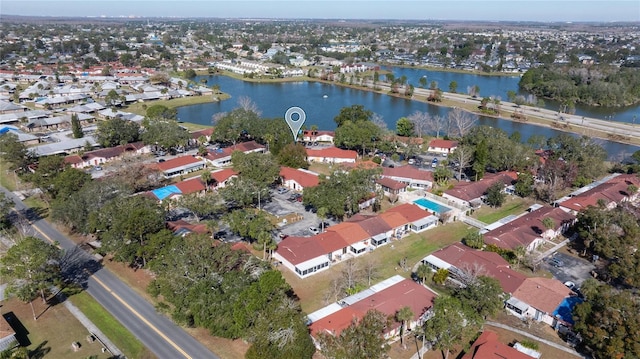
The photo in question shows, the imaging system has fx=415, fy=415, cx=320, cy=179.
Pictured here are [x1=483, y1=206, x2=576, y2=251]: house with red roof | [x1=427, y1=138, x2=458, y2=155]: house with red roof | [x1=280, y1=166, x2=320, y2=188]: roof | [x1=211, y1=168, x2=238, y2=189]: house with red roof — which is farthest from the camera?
[x1=427, y1=138, x2=458, y2=155]: house with red roof

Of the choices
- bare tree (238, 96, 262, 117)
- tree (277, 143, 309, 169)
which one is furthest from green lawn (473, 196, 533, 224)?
bare tree (238, 96, 262, 117)

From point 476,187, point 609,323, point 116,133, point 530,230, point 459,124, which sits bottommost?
point 530,230

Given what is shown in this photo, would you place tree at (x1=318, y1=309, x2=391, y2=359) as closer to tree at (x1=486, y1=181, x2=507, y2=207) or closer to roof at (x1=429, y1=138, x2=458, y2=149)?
tree at (x1=486, y1=181, x2=507, y2=207)

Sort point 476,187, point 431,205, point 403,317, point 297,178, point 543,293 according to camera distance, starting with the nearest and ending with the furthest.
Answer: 1. point 403,317
2. point 543,293
3. point 431,205
4. point 476,187
5. point 297,178

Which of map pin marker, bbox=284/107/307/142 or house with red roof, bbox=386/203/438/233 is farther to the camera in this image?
map pin marker, bbox=284/107/307/142

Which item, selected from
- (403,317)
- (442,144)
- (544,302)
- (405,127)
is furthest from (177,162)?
(544,302)

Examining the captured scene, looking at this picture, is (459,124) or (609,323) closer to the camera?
(609,323)

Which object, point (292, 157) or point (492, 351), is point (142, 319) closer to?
point (492, 351)
